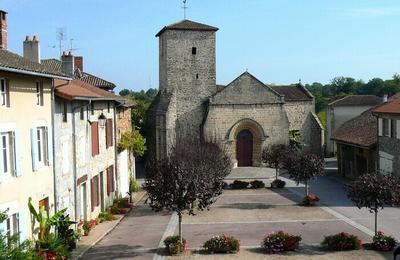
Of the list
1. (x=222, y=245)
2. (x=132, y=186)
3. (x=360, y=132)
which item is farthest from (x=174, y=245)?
(x=360, y=132)

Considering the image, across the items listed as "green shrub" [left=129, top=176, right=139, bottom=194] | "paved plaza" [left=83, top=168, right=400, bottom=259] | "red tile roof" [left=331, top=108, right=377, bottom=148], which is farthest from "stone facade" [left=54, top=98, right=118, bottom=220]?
"red tile roof" [left=331, top=108, right=377, bottom=148]

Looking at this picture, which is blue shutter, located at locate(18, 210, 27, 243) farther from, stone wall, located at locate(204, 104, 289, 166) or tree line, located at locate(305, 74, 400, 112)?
tree line, located at locate(305, 74, 400, 112)

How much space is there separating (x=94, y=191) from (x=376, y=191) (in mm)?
12774

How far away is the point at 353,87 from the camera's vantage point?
12788cm

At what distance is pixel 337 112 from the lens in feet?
206

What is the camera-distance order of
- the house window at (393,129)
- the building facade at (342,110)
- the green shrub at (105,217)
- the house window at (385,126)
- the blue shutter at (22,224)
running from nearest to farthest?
the blue shutter at (22,224) → the green shrub at (105,217) → the house window at (393,129) → the house window at (385,126) → the building facade at (342,110)

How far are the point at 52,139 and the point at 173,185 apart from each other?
14.8 ft

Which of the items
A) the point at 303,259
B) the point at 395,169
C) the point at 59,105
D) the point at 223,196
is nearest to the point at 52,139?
the point at 59,105

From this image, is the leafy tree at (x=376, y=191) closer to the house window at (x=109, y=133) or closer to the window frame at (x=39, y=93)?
the window frame at (x=39, y=93)

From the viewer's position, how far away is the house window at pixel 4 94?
14570mm

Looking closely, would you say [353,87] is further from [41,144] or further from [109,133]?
[41,144]

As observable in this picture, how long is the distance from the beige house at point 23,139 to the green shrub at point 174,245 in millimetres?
4228

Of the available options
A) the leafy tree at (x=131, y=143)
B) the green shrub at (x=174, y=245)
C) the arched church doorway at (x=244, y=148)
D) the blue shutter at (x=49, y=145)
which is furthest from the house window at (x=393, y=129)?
the blue shutter at (x=49, y=145)

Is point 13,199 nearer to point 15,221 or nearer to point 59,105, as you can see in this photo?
point 15,221
